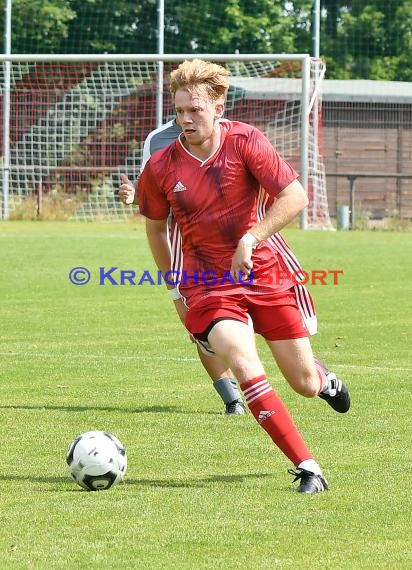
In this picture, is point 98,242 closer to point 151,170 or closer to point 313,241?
point 313,241

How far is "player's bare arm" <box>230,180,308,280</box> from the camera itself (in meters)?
Result: 5.90

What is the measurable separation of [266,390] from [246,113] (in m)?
22.5

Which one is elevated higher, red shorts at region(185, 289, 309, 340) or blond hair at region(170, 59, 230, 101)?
blond hair at region(170, 59, 230, 101)

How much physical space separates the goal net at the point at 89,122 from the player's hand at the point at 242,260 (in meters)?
20.7

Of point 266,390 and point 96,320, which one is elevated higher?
point 266,390

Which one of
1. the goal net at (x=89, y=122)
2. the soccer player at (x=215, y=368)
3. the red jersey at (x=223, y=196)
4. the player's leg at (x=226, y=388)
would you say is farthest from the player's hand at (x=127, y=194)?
the goal net at (x=89, y=122)

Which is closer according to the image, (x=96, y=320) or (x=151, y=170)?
(x=151, y=170)

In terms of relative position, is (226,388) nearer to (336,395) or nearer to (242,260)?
(336,395)

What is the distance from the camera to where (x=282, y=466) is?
639 cm

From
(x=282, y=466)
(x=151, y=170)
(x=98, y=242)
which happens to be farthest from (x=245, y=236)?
(x=98, y=242)

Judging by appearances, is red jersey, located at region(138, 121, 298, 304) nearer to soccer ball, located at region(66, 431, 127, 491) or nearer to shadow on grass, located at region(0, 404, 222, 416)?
soccer ball, located at region(66, 431, 127, 491)

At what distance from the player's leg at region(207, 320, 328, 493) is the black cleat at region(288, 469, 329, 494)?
87 millimetres

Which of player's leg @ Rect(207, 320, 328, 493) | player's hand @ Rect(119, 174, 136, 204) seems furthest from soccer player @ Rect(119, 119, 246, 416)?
player's leg @ Rect(207, 320, 328, 493)

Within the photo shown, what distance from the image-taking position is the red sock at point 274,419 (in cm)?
591
